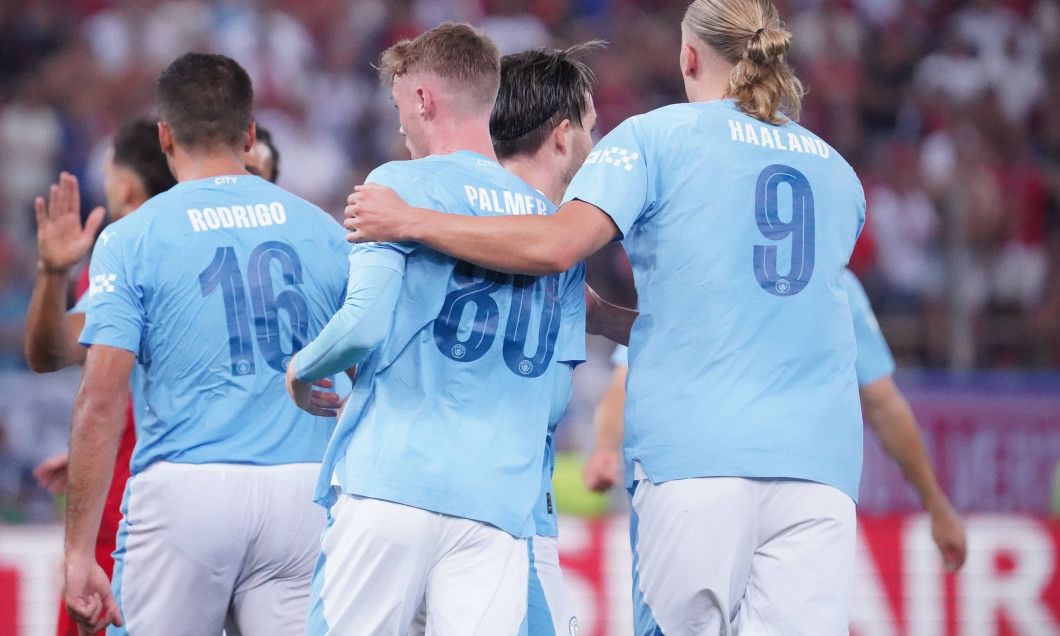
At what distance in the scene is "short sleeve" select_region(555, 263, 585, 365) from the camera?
3.73 m

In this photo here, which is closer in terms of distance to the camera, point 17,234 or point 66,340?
point 66,340

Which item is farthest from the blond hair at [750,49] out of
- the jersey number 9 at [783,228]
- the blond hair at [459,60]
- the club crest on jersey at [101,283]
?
the club crest on jersey at [101,283]

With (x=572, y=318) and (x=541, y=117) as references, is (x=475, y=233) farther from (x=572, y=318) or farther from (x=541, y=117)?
(x=541, y=117)

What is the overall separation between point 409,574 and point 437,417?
17.0 inches

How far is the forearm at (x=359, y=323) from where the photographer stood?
3.31m

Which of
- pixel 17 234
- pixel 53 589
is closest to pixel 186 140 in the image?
pixel 53 589

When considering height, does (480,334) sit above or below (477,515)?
above

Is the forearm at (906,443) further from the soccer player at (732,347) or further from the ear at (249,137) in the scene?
A: the ear at (249,137)

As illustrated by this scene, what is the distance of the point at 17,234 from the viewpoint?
11.6 m

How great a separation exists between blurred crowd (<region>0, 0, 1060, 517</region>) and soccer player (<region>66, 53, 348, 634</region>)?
7047 millimetres

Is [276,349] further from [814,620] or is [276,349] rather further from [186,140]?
[814,620]

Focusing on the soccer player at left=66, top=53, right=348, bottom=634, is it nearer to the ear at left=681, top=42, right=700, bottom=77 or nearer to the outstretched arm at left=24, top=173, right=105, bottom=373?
the outstretched arm at left=24, top=173, right=105, bottom=373

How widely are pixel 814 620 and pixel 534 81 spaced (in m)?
1.92

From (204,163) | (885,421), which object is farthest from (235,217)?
(885,421)
